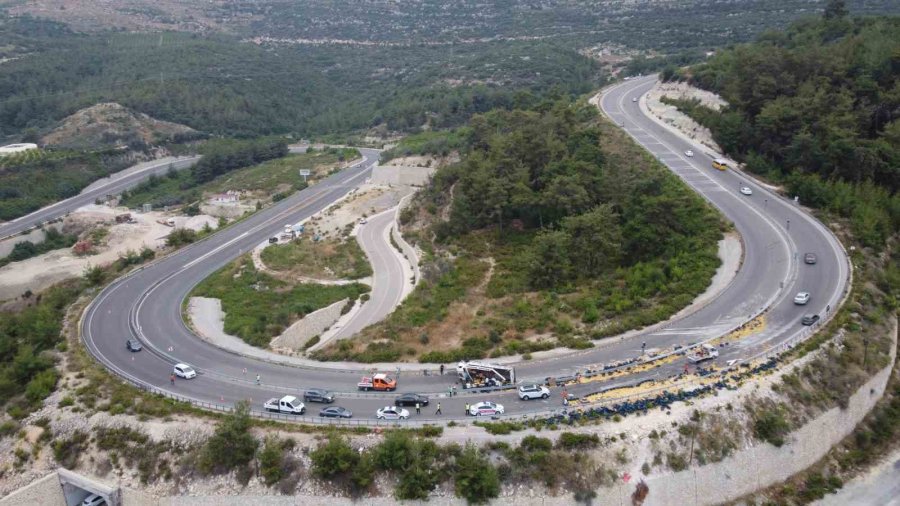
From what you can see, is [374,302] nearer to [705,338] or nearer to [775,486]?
[705,338]

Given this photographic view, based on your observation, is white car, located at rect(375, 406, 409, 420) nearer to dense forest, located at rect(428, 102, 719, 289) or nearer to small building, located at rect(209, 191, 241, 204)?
dense forest, located at rect(428, 102, 719, 289)

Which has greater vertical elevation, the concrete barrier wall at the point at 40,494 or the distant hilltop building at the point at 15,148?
the concrete barrier wall at the point at 40,494

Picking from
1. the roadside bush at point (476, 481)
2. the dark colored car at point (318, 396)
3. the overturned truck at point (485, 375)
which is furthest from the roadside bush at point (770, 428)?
the dark colored car at point (318, 396)

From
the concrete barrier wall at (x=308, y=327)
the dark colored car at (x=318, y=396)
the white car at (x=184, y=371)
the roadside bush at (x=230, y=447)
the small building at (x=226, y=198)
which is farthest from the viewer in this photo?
the small building at (x=226, y=198)

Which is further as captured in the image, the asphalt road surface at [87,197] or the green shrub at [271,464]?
the asphalt road surface at [87,197]

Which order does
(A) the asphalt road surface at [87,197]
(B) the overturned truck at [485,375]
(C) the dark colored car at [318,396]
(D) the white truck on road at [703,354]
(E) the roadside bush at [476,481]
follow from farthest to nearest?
(A) the asphalt road surface at [87,197], (D) the white truck on road at [703,354], (B) the overturned truck at [485,375], (C) the dark colored car at [318,396], (E) the roadside bush at [476,481]

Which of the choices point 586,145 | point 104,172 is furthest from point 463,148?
point 104,172

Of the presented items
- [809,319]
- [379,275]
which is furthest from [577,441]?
[379,275]

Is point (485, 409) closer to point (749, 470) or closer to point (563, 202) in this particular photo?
point (749, 470)

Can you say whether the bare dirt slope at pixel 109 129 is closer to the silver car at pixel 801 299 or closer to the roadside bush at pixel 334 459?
the roadside bush at pixel 334 459
